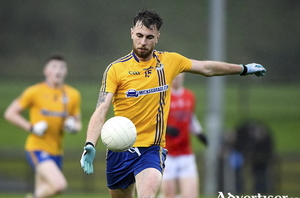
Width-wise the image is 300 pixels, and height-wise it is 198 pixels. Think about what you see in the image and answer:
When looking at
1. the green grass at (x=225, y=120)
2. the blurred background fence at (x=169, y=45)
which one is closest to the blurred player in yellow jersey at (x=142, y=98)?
the green grass at (x=225, y=120)

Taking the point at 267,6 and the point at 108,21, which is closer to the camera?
the point at 267,6

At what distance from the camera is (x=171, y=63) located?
20.1 ft

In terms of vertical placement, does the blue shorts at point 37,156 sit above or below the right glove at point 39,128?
below

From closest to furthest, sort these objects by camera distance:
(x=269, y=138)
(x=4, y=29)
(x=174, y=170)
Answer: (x=174, y=170), (x=269, y=138), (x=4, y=29)

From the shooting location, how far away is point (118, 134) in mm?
5414

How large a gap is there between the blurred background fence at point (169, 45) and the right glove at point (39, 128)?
8.59 meters

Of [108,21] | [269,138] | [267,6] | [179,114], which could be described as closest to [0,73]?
[108,21]

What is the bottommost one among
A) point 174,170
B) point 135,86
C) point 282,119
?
point 174,170

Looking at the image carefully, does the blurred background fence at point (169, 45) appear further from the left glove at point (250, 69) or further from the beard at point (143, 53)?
the beard at point (143, 53)

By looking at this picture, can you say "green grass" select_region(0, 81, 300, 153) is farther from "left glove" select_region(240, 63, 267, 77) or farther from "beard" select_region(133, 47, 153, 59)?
"beard" select_region(133, 47, 153, 59)

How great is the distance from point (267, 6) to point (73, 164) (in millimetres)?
12073

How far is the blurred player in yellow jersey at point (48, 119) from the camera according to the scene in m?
9.22

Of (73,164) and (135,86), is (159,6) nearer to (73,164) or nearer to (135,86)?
(73,164)

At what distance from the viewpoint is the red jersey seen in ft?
29.7
